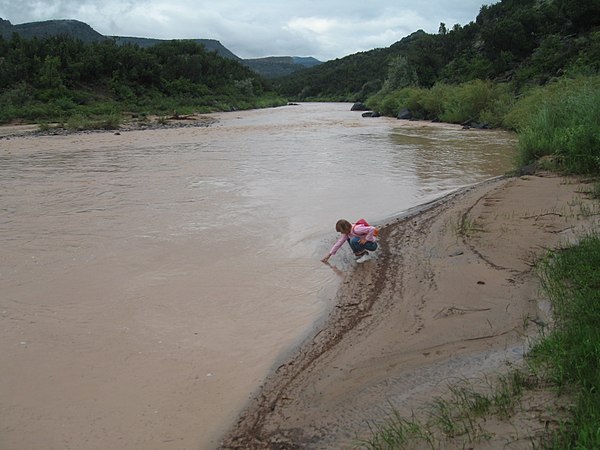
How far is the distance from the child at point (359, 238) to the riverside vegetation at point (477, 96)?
233 cm

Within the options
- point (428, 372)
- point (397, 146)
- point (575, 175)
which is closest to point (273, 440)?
point (428, 372)

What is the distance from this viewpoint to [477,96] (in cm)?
3225

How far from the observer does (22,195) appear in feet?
39.9

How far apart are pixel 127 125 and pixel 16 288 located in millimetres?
31636

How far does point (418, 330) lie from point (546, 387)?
1.64 meters

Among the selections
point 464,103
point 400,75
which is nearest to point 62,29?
point 400,75

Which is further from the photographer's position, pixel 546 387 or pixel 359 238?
pixel 359 238

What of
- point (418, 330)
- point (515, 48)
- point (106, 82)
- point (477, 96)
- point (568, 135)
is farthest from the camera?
point (106, 82)

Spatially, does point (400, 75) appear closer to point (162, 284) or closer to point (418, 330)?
point (162, 284)

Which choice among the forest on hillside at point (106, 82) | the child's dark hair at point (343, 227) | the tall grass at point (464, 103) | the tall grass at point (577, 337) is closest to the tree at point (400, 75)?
the tall grass at point (464, 103)

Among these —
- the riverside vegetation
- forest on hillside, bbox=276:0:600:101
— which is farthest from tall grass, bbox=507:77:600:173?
forest on hillside, bbox=276:0:600:101

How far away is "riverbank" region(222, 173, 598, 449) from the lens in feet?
11.6

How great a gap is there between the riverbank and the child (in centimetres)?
25

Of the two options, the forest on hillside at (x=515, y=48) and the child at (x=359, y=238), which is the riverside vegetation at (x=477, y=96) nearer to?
the forest on hillside at (x=515, y=48)
